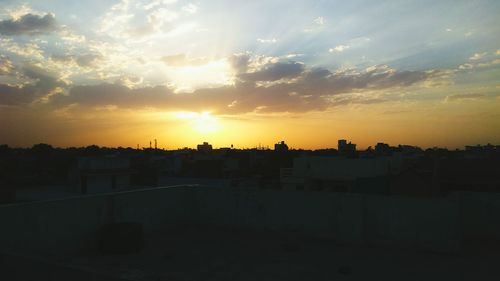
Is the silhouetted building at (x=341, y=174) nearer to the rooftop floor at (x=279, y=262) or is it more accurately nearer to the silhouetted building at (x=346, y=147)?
the silhouetted building at (x=346, y=147)

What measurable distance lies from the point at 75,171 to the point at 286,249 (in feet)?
133

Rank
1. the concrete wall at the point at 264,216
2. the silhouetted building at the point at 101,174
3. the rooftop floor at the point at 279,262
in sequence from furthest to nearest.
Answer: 1. the silhouetted building at the point at 101,174
2. the concrete wall at the point at 264,216
3. the rooftop floor at the point at 279,262

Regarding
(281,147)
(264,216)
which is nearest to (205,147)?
(281,147)

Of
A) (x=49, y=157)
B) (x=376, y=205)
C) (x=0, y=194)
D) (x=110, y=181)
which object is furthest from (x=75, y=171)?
(x=376, y=205)

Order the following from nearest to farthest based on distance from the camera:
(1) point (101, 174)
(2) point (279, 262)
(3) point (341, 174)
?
(2) point (279, 262) < (3) point (341, 174) < (1) point (101, 174)

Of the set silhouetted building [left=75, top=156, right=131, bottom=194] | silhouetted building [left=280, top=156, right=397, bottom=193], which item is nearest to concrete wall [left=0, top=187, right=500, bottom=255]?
silhouetted building [left=280, top=156, right=397, bottom=193]

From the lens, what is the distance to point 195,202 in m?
18.7

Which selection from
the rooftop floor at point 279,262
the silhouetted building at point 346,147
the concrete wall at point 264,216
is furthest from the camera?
the silhouetted building at point 346,147

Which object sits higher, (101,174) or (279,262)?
(101,174)

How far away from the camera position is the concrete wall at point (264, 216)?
12970mm

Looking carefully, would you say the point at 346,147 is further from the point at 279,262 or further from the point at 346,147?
the point at 279,262

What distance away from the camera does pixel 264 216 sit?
1708 cm

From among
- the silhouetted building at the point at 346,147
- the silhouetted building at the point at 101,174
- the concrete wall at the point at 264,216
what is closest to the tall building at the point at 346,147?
the silhouetted building at the point at 346,147

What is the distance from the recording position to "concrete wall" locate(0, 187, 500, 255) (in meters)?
13.0
